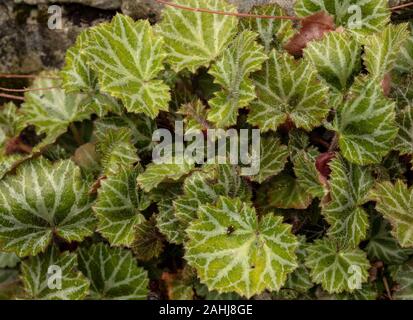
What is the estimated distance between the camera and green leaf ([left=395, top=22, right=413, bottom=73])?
5.67 feet

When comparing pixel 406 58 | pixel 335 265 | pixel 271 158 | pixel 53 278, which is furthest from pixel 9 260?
pixel 406 58

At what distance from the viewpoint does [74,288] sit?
1632 millimetres

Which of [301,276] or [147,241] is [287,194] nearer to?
[301,276]

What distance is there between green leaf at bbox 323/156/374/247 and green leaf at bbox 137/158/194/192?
415 millimetres

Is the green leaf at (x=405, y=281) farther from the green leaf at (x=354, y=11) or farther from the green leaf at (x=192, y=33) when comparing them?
the green leaf at (x=192, y=33)

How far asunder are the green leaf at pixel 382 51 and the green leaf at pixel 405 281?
59 cm

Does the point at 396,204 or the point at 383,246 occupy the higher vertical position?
the point at 396,204

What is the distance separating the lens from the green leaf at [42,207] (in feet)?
5.35

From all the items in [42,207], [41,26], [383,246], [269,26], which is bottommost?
[383,246]

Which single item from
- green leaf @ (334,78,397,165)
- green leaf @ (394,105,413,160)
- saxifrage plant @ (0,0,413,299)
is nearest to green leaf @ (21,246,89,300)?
saxifrage plant @ (0,0,413,299)

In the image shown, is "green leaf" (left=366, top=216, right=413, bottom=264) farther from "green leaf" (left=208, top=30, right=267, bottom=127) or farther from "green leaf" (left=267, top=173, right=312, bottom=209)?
"green leaf" (left=208, top=30, right=267, bottom=127)

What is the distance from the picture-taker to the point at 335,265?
5.33 ft

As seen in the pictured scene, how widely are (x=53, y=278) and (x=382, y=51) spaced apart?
117 cm
